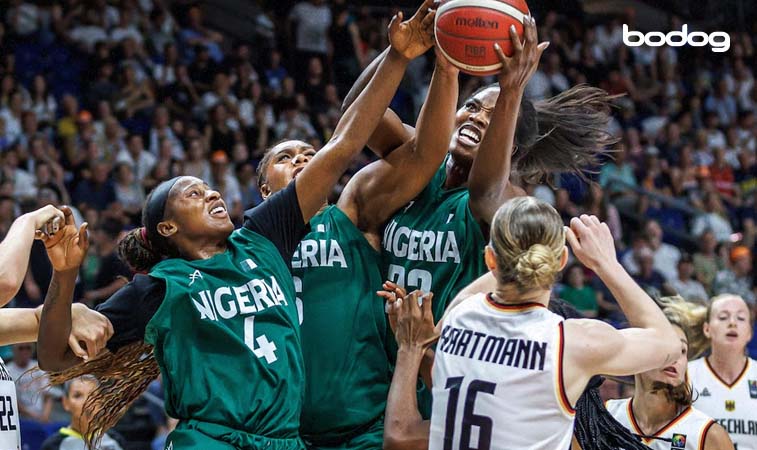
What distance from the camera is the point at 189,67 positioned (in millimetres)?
12477

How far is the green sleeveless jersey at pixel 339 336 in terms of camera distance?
4.16 m

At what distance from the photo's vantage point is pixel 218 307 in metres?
3.60

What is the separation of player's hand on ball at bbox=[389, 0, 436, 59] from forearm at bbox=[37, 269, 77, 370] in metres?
1.43

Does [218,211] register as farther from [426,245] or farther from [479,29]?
[479,29]

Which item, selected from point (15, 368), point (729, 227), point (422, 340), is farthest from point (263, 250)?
point (729, 227)

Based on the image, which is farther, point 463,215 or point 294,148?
point 294,148

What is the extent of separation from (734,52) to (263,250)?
46.0ft

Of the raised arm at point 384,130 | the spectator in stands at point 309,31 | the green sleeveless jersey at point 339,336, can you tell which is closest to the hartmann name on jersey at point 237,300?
the green sleeveless jersey at point 339,336

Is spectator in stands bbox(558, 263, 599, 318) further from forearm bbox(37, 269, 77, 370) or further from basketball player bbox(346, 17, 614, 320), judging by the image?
forearm bbox(37, 269, 77, 370)

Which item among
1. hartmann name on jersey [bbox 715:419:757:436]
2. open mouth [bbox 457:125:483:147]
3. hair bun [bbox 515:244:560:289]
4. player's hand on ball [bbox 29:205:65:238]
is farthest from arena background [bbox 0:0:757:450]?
hair bun [bbox 515:244:560:289]

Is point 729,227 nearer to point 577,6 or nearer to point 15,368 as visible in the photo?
point 577,6

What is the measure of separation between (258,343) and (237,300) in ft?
0.55

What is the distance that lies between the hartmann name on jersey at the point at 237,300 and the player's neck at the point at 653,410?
2241 millimetres

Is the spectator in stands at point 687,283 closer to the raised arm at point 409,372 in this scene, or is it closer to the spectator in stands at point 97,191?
the spectator in stands at point 97,191
